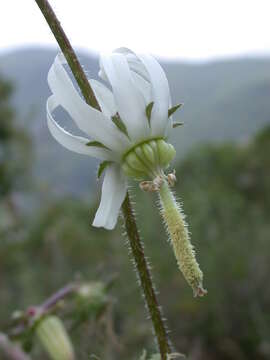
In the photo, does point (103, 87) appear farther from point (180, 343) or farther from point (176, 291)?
point (176, 291)

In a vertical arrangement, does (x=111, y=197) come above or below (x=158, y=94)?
below

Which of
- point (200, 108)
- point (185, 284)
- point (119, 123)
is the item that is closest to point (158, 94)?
point (119, 123)

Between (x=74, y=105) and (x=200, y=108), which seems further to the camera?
(x=200, y=108)

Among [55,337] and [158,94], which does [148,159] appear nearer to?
[158,94]

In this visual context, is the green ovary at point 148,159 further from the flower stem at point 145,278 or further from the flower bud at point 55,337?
the flower bud at point 55,337

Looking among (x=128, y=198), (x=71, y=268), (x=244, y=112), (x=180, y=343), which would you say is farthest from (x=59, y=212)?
(x=244, y=112)

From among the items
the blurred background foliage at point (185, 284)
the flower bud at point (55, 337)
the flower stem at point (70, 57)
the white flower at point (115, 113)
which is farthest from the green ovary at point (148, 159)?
the blurred background foliage at point (185, 284)

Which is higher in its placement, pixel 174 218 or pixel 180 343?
pixel 174 218
